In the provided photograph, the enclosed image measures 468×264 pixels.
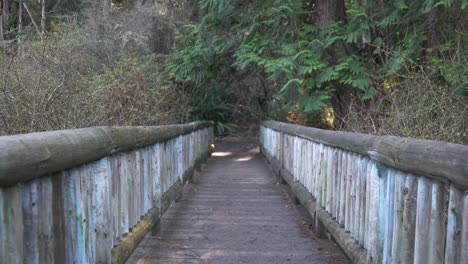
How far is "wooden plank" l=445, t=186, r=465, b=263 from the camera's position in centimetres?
193

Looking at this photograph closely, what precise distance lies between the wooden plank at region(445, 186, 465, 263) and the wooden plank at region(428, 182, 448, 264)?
0.14m

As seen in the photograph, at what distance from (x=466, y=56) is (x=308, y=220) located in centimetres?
463

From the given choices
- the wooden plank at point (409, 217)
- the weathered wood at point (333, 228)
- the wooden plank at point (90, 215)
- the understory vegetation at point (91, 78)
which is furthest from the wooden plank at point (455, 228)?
the understory vegetation at point (91, 78)

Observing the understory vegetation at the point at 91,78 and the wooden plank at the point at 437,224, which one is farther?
the understory vegetation at the point at 91,78

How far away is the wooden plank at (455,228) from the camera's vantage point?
193 centimetres

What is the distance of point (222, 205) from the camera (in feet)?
23.4

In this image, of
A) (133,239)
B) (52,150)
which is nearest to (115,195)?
(133,239)

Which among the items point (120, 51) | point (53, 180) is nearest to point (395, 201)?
point (53, 180)

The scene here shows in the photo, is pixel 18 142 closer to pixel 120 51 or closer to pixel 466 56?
pixel 466 56

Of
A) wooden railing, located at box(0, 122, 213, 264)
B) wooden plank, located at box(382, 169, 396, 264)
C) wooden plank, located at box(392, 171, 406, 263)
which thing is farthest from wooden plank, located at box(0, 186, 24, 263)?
wooden plank, located at box(382, 169, 396, 264)

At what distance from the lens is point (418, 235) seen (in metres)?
2.36

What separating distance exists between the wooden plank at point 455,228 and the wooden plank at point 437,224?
143 mm

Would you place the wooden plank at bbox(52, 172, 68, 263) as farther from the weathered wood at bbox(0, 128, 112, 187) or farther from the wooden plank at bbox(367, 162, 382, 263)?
the wooden plank at bbox(367, 162, 382, 263)

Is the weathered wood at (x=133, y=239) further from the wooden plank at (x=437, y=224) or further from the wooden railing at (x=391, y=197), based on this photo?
the wooden plank at (x=437, y=224)
